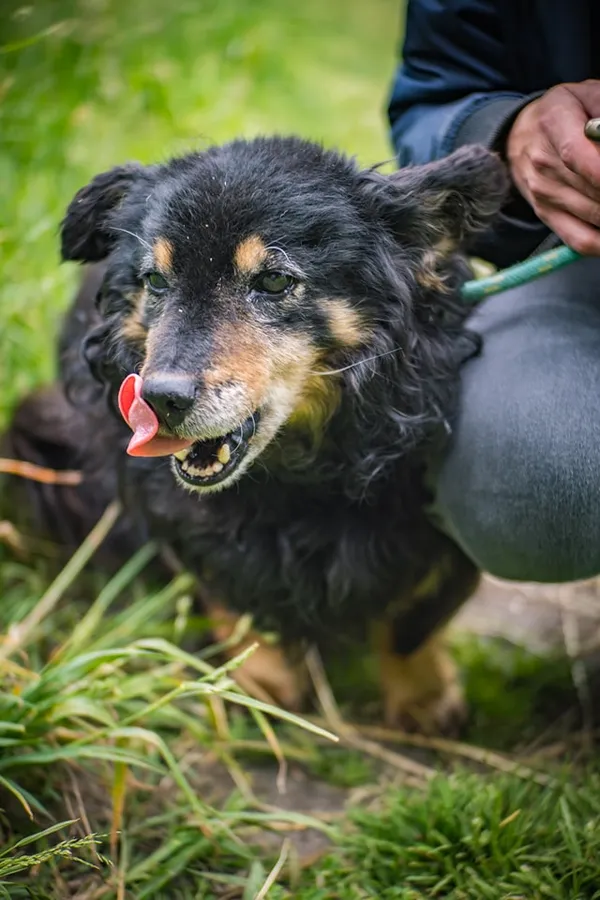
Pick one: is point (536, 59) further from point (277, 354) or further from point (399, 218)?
point (277, 354)

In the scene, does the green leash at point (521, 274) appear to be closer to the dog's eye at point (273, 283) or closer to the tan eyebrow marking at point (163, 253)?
the dog's eye at point (273, 283)

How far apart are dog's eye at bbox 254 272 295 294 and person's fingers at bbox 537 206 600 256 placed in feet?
1.27

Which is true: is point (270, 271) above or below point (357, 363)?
above

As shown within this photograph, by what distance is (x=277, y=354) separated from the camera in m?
1.36

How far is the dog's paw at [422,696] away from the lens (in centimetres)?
200

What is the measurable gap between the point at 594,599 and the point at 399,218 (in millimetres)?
1315

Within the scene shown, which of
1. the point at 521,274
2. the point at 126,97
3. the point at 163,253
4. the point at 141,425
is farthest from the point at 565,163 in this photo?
the point at 126,97

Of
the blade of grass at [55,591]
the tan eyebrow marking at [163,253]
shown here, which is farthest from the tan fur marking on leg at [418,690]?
the tan eyebrow marking at [163,253]

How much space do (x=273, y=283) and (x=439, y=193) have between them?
0.29 m

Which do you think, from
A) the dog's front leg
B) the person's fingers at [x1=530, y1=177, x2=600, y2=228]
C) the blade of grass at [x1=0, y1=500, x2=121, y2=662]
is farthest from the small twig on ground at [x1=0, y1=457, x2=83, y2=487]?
the person's fingers at [x1=530, y1=177, x2=600, y2=228]

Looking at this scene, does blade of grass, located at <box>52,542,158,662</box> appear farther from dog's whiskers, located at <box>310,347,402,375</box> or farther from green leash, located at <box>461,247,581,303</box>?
green leash, located at <box>461,247,581,303</box>

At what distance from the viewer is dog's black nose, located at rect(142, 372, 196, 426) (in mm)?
1252

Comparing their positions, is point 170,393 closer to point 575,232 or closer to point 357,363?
point 357,363

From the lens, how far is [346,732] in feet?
6.44
